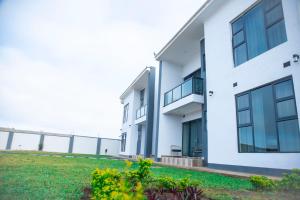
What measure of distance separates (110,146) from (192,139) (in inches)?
845

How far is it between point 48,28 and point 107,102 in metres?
25.6

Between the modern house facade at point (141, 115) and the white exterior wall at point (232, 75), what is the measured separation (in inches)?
303

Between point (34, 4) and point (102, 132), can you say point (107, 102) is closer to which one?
point (102, 132)

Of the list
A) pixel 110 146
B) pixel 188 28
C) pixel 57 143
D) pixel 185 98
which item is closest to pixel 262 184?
pixel 185 98

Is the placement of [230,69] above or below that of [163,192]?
above

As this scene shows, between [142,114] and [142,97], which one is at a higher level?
[142,97]

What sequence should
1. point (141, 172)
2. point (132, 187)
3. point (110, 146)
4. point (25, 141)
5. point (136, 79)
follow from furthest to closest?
point (110, 146), point (25, 141), point (136, 79), point (141, 172), point (132, 187)

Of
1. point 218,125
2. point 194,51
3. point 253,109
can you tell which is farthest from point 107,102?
point 253,109

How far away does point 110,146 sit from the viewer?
32406mm

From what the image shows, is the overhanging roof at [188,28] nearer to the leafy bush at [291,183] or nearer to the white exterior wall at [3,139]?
the leafy bush at [291,183]

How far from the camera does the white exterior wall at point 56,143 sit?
1192 inches

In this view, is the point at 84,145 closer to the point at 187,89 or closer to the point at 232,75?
the point at 187,89

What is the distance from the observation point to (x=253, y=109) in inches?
295

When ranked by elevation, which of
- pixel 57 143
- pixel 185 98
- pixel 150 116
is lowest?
pixel 57 143
